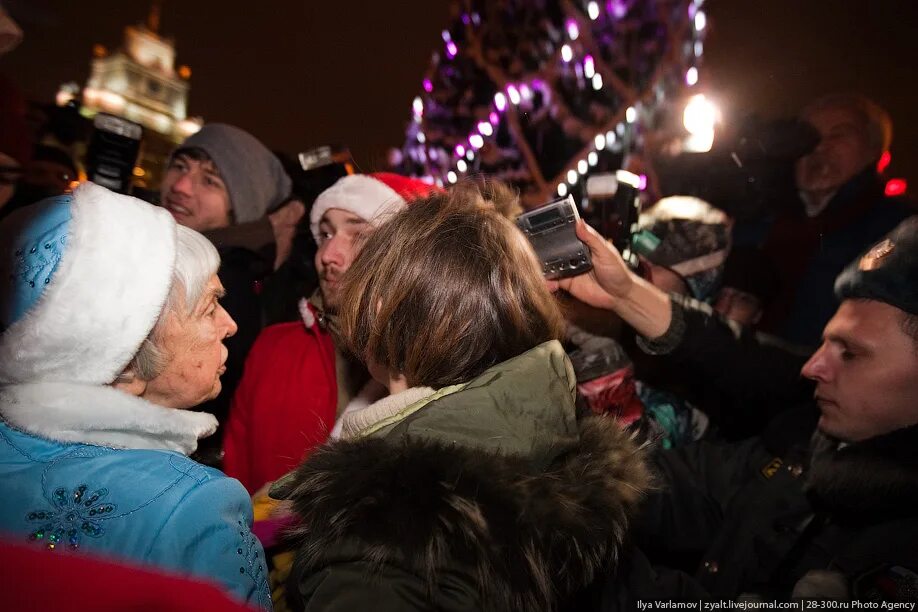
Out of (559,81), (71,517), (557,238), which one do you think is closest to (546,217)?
(557,238)

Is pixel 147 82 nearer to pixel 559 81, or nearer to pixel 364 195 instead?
pixel 559 81

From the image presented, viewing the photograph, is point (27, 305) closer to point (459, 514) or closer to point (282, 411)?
point (459, 514)

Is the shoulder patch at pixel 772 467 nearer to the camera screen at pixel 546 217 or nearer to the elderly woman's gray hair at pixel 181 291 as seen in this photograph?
the camera screen at pixel 546 217

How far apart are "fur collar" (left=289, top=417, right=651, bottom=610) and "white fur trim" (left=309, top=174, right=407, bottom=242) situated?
51.6 inches

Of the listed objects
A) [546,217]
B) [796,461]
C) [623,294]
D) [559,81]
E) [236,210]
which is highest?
[559,81]

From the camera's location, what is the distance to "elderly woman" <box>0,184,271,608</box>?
92cm

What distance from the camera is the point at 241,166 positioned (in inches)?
105

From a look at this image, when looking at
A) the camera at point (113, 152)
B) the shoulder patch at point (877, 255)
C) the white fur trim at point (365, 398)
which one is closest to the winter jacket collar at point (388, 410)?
the white fur trim at point (365, 398)

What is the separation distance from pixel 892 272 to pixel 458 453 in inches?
58.6

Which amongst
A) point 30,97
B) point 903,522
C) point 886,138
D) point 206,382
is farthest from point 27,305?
point 886,138

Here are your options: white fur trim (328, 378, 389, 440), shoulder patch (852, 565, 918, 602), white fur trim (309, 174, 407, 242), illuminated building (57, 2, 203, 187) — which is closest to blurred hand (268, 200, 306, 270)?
white fur trim (309, 174, 407, 242)

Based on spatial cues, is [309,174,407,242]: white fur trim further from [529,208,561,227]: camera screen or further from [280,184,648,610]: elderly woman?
[280,184,648,610]: elderly woman

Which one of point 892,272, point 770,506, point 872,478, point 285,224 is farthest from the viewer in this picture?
point 285,224

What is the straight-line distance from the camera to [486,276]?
120cm
